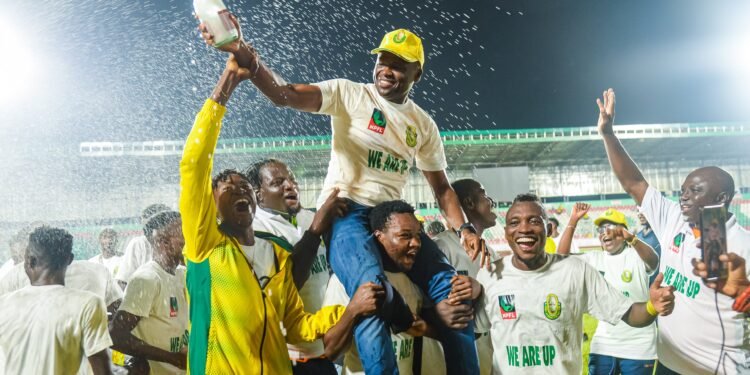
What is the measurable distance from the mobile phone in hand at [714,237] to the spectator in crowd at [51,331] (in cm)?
407

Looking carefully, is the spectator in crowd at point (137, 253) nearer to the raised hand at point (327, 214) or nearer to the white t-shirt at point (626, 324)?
the raised hand at point (327, 214)

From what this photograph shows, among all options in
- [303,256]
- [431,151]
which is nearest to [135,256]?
[303,256]

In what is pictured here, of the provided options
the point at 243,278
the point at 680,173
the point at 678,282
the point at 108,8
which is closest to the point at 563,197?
the point at 680,173

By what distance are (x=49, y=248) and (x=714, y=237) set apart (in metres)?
4.54

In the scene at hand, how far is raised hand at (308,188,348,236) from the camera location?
4.18 meters

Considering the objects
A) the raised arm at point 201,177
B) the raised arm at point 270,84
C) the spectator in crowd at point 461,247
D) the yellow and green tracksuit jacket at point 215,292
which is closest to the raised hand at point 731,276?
the spectator in crowd at point 461,247

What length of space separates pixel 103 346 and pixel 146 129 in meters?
26.6

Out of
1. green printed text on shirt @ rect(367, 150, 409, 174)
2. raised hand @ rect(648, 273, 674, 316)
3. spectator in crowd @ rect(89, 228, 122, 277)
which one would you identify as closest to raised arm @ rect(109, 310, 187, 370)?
green printed text on shirt @ rect(367, 150, 409, 174)

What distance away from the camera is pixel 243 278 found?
3.45 metres

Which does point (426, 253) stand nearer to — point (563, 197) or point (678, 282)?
point (678, 282)

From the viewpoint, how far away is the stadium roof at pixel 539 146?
25.6 m

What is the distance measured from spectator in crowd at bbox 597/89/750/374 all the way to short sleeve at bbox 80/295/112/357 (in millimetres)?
3934

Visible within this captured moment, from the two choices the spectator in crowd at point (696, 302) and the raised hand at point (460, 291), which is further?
the spectator in crowd at point (696, 302)

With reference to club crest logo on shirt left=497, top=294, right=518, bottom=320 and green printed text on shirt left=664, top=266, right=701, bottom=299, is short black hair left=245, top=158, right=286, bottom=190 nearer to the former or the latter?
club crest logo on shirt left=497, top=294, right=518, bottom=320
